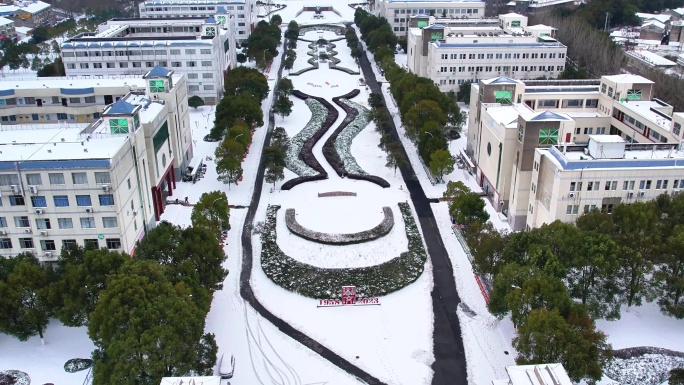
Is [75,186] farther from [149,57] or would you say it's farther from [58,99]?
[149,57]

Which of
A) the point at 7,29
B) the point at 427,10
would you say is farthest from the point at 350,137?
the point at 7,29

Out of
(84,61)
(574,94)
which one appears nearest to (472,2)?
(574,94)

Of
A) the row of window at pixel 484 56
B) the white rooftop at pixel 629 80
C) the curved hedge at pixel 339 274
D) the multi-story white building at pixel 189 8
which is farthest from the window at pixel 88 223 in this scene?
the multi-story white building at pixel 189 8

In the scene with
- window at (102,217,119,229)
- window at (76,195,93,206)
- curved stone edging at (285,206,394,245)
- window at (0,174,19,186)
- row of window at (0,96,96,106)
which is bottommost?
curved stone edging at (285,206,394,245)

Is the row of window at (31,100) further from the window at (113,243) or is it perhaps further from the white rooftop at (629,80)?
the white rooftop at (629,80)

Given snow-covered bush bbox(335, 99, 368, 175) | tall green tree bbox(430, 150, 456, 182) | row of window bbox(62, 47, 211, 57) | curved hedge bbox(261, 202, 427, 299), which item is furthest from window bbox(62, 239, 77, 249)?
row of window bbox(62, 47, 211, 57)

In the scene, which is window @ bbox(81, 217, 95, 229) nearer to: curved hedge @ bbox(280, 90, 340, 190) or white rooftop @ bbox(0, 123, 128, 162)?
white rooftop @ bbox(0, 123, 128, 162)
